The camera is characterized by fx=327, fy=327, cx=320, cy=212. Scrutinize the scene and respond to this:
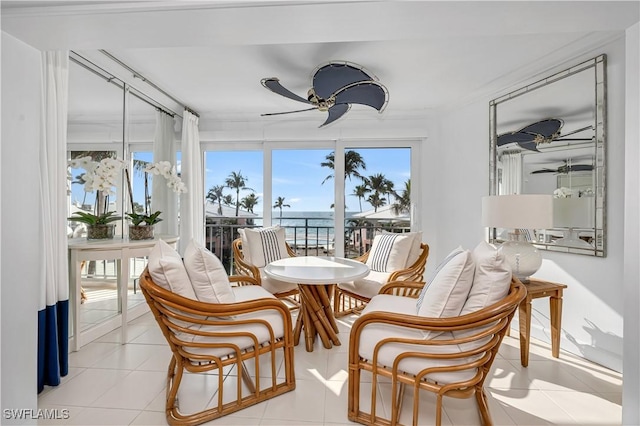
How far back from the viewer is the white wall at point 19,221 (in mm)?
1478

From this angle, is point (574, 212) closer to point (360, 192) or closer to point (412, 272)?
point (412, 272)

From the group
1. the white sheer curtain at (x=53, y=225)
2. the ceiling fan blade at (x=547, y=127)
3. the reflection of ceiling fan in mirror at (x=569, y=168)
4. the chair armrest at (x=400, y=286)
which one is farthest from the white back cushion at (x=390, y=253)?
the white sheer curtain at (x=53, y=225)

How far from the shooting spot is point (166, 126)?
12.6 feet

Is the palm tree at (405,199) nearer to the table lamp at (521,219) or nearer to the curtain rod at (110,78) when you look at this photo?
the table lamp at (521,219)

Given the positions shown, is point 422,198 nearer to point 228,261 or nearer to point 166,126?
point 228,261

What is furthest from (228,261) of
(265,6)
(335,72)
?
(265,6)

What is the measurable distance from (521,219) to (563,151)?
872 millimetres

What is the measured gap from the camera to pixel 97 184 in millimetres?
2510

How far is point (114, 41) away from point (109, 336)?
7.71 ft

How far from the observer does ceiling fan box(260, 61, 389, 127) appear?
8.16 feet

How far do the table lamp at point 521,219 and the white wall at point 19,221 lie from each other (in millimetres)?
2769

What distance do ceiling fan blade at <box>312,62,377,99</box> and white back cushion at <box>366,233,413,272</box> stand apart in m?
1.50

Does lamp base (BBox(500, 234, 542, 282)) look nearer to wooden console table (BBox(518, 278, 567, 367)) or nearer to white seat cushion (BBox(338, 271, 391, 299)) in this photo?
wooden console table (BBox(518, 278, 567, 367))

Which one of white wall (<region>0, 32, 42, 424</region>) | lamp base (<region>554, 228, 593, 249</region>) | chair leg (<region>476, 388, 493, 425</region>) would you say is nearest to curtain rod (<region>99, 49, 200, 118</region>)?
white wall (<region>0, 32, 42, 424</region>)
